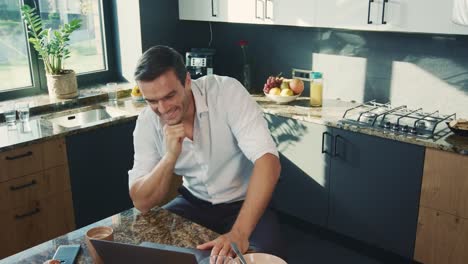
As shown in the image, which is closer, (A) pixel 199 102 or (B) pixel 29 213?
(A) pixel 199 102

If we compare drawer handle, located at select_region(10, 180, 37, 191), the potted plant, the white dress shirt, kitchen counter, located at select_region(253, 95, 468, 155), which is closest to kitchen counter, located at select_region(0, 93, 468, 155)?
kitchen counter, located at select_region(253, 95, 468, 155)

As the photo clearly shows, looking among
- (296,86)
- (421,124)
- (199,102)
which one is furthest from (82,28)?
(421,124)

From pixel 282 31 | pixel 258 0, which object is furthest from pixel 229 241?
pixel 282 31

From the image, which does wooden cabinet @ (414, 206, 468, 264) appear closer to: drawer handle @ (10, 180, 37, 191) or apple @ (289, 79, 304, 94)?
apple @ (289, 79, 304, 94)

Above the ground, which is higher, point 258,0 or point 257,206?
point 258,0

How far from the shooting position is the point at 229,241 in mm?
1305

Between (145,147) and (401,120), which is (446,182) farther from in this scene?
(145,147)

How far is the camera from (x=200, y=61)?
11.3 feet

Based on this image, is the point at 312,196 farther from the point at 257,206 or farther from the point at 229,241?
the point at 229,241

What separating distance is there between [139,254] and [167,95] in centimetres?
64

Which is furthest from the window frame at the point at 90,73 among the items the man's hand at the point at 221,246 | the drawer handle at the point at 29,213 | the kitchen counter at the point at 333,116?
the man's hand at the point at 221,246

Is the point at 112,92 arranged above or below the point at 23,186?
above

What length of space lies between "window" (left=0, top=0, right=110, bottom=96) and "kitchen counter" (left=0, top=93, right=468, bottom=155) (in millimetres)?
347

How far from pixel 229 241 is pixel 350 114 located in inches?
68.5
